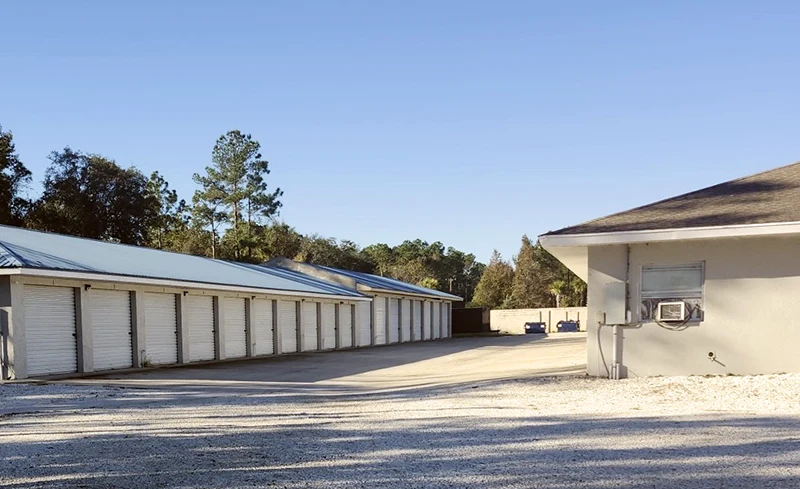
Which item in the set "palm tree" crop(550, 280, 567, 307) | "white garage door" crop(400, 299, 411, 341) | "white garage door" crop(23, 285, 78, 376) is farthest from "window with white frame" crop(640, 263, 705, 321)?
"palm tree" crop(550, 280, 567, 307)

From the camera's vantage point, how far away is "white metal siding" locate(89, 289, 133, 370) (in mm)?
17375

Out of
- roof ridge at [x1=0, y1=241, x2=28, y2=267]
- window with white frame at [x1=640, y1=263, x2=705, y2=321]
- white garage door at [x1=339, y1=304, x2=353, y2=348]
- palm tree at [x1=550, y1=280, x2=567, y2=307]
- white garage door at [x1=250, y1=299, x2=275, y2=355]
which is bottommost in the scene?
palm tree at [x1=550, y1=280, x2=567, y2=307]

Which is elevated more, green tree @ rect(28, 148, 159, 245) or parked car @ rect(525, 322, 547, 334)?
green tree @ rect(28, 148, 159, 245)

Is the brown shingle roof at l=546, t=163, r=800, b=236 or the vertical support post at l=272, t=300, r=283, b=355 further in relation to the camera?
the vertical support post at l=272, t=300, r=283, b=355

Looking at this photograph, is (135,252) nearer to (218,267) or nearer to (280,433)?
(218,267)

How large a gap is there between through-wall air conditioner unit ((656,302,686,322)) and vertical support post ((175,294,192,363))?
13912mm

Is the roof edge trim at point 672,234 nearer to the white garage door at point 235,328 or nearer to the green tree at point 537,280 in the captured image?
the white garage door at point 235,328

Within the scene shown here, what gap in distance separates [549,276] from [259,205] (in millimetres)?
31892

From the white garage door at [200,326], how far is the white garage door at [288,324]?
14.9 ft

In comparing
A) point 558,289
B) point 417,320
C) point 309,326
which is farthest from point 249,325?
point 558,289

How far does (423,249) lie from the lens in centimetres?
9519

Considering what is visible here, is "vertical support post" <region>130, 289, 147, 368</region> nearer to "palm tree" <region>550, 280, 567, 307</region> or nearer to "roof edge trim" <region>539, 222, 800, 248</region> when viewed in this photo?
"roof edge trim" <region>539, 222, 800, 248</region>

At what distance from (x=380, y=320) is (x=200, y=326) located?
1673cm

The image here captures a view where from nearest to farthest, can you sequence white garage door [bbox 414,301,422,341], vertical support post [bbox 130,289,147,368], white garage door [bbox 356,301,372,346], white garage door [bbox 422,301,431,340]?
vertical support post [bbox 130,289,147,368] → white garage door [bbox 356,301,372,346] → white garage door [bbox 414,301,422,341] → white garage door [bbox 422,301,431,340]
